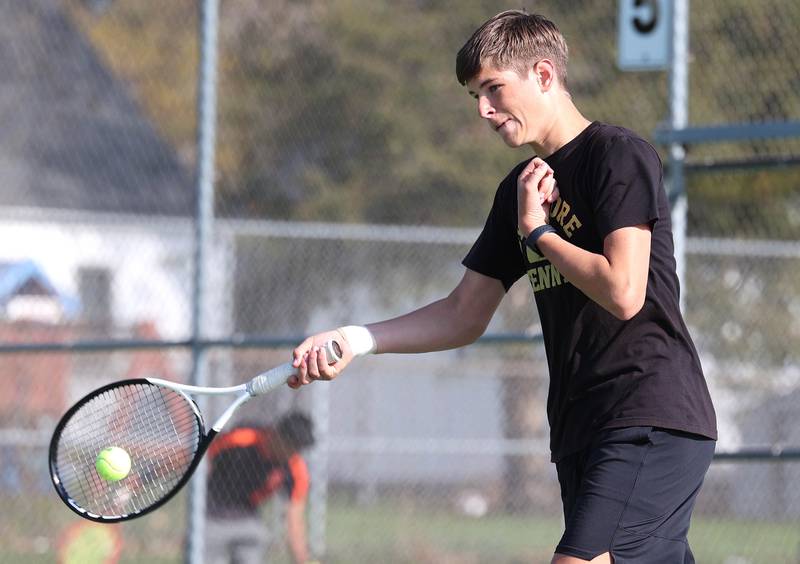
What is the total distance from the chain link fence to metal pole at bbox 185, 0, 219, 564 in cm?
201

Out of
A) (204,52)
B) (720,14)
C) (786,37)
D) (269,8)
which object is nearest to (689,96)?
(720,14)

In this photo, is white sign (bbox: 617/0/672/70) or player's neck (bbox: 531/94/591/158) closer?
Answer: player's neck (bbox: 531/94/591/158)

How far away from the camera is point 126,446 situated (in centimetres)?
427

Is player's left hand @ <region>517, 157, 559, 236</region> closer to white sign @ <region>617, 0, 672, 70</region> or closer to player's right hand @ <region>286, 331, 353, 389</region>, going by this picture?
player's right hand @ <region>286, 331, 353, 389</region>

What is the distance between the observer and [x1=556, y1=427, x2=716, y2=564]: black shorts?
3.23 meters

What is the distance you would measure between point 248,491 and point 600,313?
13.1 feet

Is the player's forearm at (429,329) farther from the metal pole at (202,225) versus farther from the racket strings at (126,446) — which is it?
the metal pole at (202,225)

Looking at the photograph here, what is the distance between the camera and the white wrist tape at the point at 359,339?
3656mm

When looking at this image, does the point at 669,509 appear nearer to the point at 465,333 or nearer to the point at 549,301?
the point at 549,301

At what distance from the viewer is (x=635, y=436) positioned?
326 cm

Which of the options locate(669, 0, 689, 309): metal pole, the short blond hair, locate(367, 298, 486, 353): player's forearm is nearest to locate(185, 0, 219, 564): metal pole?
locate(669, 0, 689, 309): metal pole

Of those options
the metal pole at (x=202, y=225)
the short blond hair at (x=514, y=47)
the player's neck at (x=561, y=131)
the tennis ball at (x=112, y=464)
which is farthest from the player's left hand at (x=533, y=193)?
the metal pole at (x=202, y=225)

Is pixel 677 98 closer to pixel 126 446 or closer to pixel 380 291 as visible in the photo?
pixel 126 446

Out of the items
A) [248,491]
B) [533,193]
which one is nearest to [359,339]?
[533,193]
